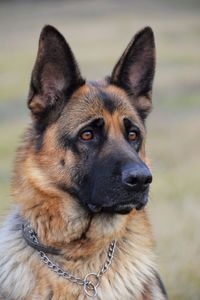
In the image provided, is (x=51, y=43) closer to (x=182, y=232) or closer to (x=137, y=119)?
(x=137, y=119)

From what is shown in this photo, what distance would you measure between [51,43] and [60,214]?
43.8 inches

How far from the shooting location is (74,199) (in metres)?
5.57

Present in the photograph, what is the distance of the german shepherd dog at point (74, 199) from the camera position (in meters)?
5.43

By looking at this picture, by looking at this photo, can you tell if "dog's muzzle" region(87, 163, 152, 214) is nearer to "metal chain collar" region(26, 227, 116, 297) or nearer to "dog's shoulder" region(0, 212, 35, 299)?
"metal chain collar" region(26, 227, 116, 297)

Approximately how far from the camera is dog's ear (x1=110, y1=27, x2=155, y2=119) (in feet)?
19.1

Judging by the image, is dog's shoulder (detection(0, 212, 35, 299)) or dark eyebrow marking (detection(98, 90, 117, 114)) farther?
dark eyebrow marking (detection(98, 90, 117, 114))

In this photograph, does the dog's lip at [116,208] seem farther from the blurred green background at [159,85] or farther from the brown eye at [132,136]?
the blurred green background at [159,85]

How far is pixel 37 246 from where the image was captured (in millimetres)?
5488

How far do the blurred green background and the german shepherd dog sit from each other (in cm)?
48

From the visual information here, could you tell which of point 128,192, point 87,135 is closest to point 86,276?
point 128,192

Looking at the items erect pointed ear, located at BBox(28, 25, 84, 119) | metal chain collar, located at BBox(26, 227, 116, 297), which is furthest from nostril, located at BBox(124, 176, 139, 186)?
erect pointed ear, located at BBox(28, 25, 84, 119)

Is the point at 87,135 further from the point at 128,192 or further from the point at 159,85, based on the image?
the point at 159,85

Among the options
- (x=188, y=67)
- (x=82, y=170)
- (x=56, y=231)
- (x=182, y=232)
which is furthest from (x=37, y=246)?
(x=188, y=67)

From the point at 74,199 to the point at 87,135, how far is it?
428 millimetres
